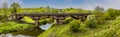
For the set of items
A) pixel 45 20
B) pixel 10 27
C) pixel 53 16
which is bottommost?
pixel 45 20

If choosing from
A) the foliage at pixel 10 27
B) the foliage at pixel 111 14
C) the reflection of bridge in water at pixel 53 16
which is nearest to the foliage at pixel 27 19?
the reflection of bridge in water at pixel 53 16

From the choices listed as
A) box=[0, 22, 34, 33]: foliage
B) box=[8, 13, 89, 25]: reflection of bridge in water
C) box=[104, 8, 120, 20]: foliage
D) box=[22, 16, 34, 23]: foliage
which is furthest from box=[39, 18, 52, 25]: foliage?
box=[104, 8, 120, 20]: foliage

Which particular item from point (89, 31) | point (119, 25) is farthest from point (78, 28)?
point (119, 25)

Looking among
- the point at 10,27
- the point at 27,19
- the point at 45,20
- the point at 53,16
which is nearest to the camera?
the point at 10,27

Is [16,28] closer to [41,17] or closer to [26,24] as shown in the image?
[26,24]

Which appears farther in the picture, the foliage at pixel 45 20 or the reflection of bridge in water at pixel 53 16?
the foliage at pixel 45 20

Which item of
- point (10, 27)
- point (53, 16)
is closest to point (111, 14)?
point (10, 27)

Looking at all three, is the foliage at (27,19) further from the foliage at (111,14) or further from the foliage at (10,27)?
the foliage at (111,14)

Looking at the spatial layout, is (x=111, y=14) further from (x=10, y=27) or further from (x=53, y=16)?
(x=53, y=16)

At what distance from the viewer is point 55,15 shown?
144875 mm

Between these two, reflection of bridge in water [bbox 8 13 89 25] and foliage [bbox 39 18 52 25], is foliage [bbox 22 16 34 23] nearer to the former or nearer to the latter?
reflection of bridge in water [bbox 8 13 89 25]

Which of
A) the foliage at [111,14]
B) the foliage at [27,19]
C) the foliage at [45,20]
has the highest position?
the foliage at [111,14]

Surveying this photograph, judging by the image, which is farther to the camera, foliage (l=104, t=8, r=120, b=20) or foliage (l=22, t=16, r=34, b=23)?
foliage (l=22, t=16, r=34, b=23)

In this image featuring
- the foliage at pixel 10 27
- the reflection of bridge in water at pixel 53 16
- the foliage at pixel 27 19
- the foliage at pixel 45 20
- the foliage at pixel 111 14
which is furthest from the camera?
the foliage at pixel 45 20
